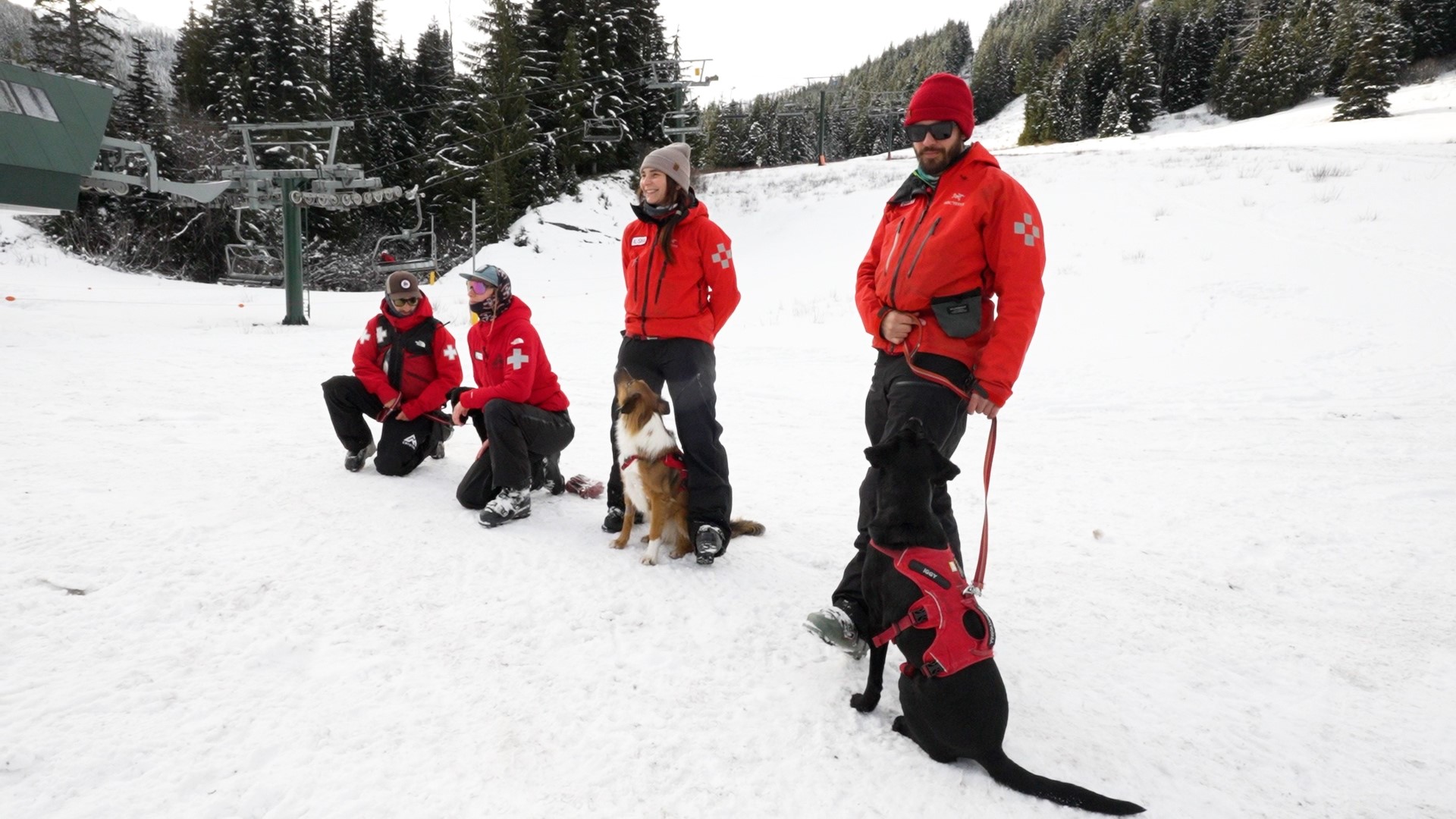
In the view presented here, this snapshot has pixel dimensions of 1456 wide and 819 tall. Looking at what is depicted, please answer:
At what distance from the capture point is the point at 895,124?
61.3 m

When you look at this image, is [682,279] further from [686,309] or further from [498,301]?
[498,301]

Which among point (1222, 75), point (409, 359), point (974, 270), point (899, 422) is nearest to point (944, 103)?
point (974, 270)

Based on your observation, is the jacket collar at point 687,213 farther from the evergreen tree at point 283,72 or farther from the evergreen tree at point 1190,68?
the evergreen tree at point 1190,68

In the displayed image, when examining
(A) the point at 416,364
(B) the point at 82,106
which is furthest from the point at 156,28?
(A) the point at 416,364

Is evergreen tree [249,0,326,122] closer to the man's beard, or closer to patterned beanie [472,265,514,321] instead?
patterned beanie [472,265,514,321]

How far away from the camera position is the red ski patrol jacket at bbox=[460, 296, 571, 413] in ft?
12.7

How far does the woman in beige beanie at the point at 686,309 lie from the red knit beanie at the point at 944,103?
1179 millimetres

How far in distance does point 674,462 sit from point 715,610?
2.65 feet

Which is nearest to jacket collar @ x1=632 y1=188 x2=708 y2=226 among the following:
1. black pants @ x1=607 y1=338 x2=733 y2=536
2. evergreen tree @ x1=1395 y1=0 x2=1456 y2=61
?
black pants @ x1=607 y1=338 x2=733 y2=536

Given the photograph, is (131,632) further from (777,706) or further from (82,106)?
(82,106)

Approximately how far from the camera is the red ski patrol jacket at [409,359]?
4.55 metres

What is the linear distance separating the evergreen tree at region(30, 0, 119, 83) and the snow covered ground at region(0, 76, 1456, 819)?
96.9ft

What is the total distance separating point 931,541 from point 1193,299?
1079 centimetres

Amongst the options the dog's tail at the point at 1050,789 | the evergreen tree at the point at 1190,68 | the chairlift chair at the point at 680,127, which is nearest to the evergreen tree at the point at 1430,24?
the evergreen tree at the point at 1190,68
